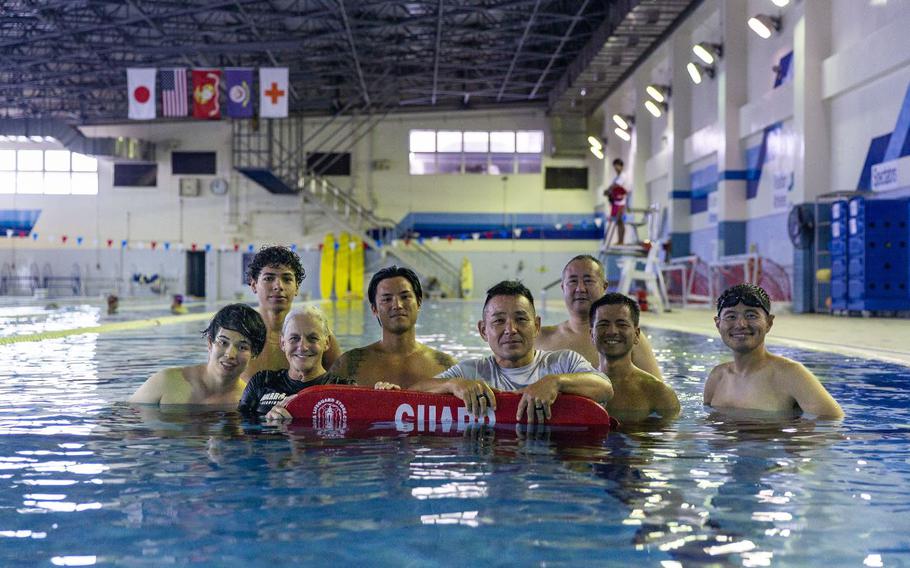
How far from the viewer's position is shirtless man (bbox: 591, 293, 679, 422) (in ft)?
14.9

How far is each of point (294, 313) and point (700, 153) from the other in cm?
1782

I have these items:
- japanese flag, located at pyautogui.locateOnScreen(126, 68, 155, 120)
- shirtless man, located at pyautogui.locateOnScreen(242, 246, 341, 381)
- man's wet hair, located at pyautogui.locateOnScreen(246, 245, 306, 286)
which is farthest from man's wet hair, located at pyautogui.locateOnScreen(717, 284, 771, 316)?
japanese flag, located at pyautogui.locateOnScreen(126, 68, 155, 120)

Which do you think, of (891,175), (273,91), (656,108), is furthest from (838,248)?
(273,91)

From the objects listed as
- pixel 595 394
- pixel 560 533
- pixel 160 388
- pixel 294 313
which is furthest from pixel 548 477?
pixel 160 388

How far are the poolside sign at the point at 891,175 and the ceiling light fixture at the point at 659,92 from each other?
9.42m

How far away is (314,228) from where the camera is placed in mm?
31094

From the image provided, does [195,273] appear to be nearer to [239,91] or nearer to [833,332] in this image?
[239,91]

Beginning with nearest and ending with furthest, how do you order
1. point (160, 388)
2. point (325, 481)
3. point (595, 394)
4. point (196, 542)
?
point (196, 542) < point (325, 481) < point (595, 394) < point (160, 388)

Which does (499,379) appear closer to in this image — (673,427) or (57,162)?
(673,427)

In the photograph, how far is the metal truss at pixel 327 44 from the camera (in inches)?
784

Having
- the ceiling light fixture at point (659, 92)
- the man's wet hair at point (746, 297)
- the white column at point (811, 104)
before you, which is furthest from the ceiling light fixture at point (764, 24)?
the man's wet hair at point (746, 297)

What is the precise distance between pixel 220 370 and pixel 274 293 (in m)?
0.66

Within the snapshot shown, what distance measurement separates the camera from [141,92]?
645 inches

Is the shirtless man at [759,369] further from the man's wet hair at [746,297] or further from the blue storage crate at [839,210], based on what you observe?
the blue storage crate at [839,210]
